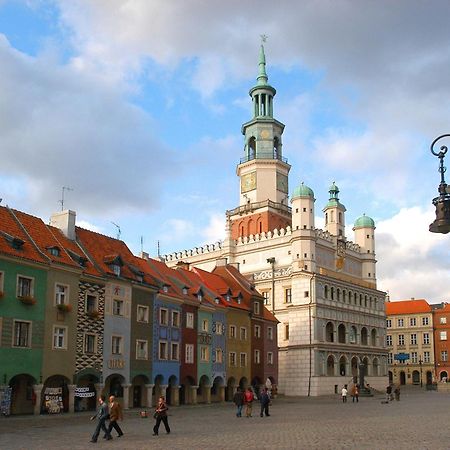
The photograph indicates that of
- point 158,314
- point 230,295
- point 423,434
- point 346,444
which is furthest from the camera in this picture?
point 230,295

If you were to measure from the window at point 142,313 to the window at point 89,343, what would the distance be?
4.99 m

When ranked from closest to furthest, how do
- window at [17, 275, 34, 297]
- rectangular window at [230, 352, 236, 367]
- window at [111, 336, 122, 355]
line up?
1. window at [17, 275, 34, 297]
2. window at [111, 336, 122, 355]
3. rectangular window at [230, 352, 236, 367]

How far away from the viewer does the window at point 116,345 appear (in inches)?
1748

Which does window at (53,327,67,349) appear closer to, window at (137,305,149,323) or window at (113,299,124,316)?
window at (113,299,124,316)

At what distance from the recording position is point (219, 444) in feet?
74.6

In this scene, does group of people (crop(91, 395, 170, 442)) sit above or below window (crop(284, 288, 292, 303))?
below

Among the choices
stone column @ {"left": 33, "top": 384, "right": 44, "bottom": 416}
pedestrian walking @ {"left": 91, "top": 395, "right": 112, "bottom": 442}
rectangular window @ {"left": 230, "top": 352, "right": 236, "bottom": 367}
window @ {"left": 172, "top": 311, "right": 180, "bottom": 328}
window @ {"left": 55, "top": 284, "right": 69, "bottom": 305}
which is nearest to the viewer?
pedestrian walking @ {"left": 91, "top": 395, "right": 112, "bottom": 442}

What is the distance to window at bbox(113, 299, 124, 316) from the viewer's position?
45.0 meters

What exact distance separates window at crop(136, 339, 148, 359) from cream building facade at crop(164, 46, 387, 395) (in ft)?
81.4

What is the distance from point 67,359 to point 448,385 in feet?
210

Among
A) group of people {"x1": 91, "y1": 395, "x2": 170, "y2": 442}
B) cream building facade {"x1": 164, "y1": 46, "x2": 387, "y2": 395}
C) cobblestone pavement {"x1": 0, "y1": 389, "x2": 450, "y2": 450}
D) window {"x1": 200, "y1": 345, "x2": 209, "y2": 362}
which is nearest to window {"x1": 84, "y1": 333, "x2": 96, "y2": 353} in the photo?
cobblestone pavement {"x1": 0, "y1": 389, "x2": 450, "y2": 450}

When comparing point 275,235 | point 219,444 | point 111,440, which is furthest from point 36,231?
point 275,235

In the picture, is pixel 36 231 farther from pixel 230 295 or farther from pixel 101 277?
pixel 230 295

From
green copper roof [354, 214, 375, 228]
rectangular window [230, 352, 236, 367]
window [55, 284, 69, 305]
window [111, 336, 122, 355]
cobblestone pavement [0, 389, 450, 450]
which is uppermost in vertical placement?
green copper roof [354, 214, 375, 228]
